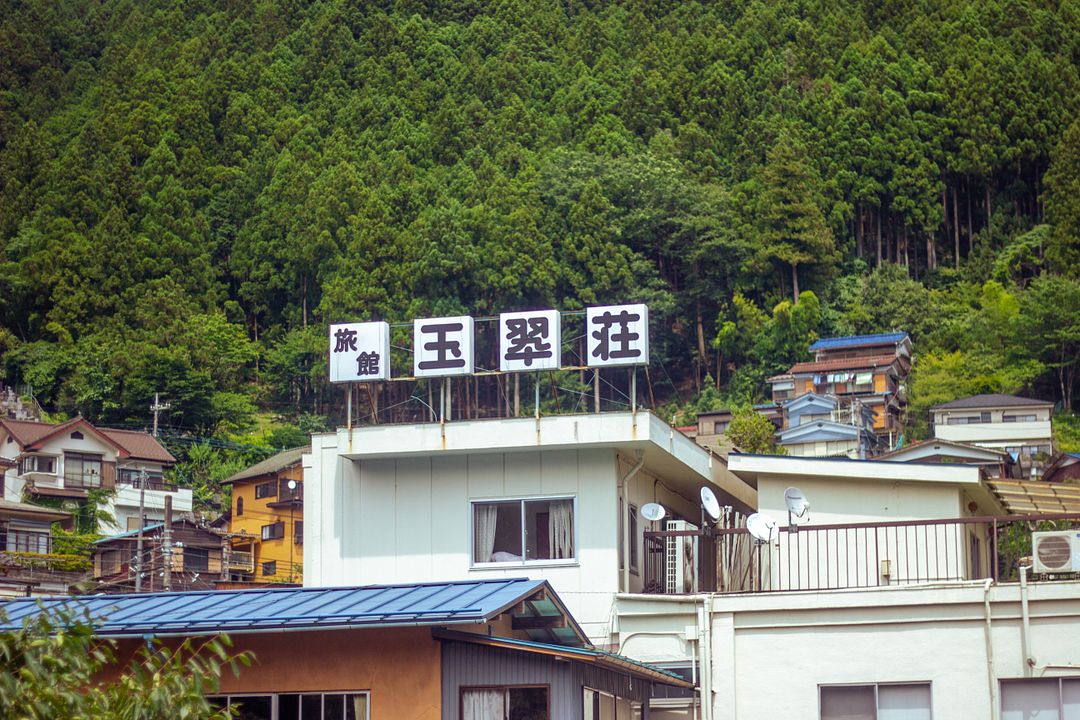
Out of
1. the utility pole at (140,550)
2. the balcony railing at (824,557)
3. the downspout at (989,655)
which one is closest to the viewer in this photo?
the downspout at (989,655)

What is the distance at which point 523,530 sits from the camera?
19875 mm

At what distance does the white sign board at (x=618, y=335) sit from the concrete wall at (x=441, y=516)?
2.26 meters

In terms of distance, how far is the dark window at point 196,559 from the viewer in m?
51.5

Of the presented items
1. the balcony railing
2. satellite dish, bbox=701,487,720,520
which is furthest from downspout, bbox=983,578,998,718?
satellite dish, bbox=701,487,720,520

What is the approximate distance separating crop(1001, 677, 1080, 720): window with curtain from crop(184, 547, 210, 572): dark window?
38.5 m

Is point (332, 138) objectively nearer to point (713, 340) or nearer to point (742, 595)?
point (713, 340)

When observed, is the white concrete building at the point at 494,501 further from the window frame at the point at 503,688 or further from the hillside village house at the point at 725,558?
the window frame at the point at 503,688

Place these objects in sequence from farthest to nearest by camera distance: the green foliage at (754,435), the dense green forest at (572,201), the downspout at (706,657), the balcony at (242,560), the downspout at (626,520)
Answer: the dense green forest at (572,201) < the green foliage at (754,435) < the balcony at (242,560) < the downspout at (626,520) < the downspout at (706,657)

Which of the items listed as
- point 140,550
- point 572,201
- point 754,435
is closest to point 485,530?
point 140,550

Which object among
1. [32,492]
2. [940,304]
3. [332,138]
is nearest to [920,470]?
[32,492]

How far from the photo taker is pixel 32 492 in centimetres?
5931

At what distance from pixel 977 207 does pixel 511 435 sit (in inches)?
3045

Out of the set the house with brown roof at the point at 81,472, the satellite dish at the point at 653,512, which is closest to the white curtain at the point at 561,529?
the satellite dish at the point at 653,512

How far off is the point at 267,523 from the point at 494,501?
124ft
